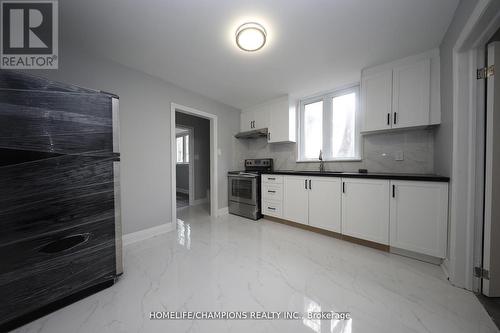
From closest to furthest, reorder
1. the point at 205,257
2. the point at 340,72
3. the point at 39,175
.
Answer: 1. the point at 39,175
2. the point at 205,257
3. the point at 340,72

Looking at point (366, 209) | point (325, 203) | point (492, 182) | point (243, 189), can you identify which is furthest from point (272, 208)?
point (492, 182)

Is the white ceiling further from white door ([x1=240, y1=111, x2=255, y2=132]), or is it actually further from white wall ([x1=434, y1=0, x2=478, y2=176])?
white door ([x1=240, y1=111, x2=255, y2=132])

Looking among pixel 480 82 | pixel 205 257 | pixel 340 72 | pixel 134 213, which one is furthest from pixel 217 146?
pixel 480 82

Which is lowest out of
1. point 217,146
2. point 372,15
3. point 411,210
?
point 411,210

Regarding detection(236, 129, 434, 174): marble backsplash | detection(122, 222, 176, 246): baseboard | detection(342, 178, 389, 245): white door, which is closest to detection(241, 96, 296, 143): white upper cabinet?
detection(236, 129, 434, 174): marble backsplash

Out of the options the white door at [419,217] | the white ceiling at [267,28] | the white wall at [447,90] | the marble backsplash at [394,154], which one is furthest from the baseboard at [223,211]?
the white wall at [447,90]

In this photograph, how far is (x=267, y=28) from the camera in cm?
163

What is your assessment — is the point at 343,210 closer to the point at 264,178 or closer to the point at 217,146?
the point at 264,178

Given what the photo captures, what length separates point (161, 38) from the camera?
69.4 inches

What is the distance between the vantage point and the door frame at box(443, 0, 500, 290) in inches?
51.2

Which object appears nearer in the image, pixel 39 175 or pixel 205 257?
pixel 39 175

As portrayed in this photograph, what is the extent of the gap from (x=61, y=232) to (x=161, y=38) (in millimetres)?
1923

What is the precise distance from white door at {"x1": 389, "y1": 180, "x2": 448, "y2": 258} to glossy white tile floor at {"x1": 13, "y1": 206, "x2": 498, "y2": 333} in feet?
0.63

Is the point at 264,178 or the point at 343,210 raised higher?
the point at 264,178
